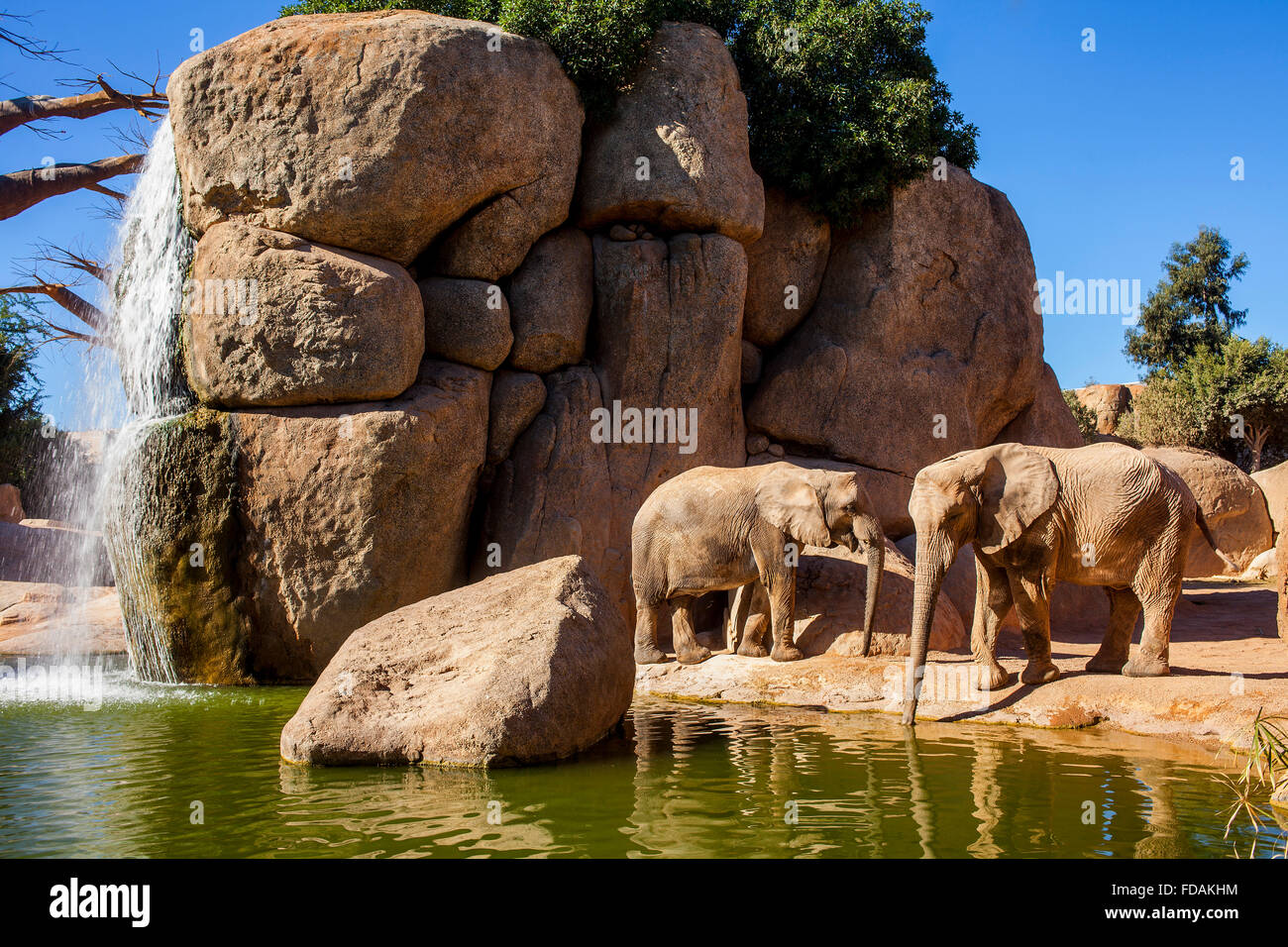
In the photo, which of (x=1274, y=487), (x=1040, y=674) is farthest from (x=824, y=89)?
(x=1274, y=487)

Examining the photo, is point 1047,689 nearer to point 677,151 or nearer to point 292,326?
point 292,326

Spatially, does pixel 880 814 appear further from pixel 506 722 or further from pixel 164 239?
pixel 164 239

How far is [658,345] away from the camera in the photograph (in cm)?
1622

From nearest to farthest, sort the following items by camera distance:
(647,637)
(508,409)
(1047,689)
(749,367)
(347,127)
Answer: (1047,689) < (647,637) < (347,127) < (508,409) < (749,367)

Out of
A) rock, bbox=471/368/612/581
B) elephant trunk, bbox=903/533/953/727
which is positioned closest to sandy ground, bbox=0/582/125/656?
rock, bbox=471/368/612/581

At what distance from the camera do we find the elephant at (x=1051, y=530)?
31.4ft

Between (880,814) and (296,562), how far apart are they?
9.30m

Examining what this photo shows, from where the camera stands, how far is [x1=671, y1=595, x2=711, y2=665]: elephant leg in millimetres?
12625

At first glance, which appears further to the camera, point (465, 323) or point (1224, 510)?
point (1224, 510)

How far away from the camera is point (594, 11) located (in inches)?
634

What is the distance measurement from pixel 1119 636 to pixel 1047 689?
1.04 metres

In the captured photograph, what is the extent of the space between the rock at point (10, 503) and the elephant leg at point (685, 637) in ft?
80.2

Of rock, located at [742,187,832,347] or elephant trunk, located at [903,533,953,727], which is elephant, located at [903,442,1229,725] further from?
rock, located at [742,187,832,347]
